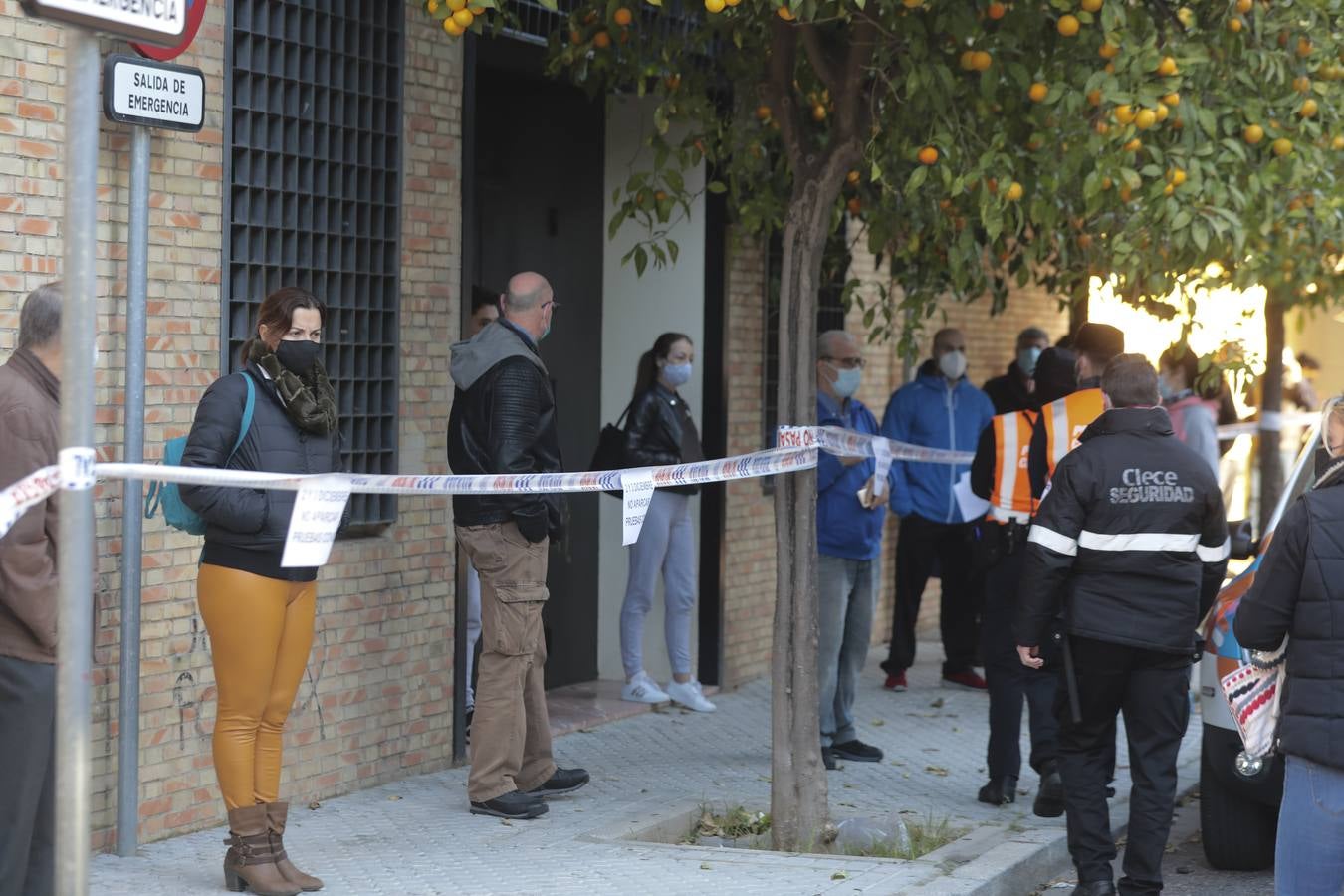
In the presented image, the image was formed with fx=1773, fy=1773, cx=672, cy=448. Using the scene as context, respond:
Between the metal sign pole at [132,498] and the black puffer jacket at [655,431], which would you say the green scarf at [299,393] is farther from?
the black puffer jacket at [655,431]

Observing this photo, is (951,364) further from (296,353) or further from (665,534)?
(296,353)

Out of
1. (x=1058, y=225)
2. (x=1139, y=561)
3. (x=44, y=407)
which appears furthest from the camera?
(x=1058, y=225)

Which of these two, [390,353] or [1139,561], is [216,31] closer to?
[390,353]

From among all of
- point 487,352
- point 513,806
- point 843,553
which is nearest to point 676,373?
point 843,553

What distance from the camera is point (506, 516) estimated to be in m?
6.79

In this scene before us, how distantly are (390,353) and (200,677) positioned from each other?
5.47 ft

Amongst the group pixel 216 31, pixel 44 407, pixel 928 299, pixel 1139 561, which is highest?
pixel 216 31

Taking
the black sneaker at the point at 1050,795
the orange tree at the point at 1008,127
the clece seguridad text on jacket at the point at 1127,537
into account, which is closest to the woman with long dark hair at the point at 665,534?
the orange tree at the point at 1008,127

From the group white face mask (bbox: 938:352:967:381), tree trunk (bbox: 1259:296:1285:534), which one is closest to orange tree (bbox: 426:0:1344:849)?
white face mask (bbox: 938:352:967:381)

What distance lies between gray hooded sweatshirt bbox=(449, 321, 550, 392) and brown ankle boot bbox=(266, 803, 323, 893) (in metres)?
1.84

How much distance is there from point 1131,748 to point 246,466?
313 cm

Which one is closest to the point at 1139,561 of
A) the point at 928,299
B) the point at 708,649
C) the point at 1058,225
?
the point at 1058,225

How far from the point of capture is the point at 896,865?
6.27 metres

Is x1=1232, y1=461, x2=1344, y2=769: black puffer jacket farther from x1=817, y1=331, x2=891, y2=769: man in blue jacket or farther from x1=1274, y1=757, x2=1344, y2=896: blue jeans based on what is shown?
x1=817, y1=331, x2=891, y2=769: man in blue jacket
